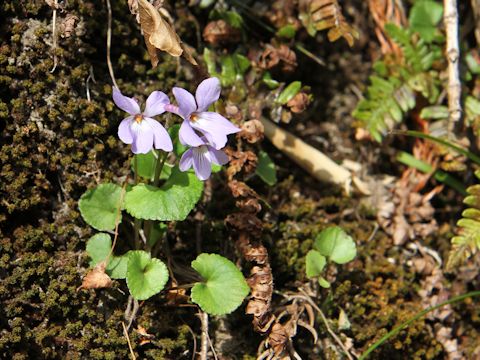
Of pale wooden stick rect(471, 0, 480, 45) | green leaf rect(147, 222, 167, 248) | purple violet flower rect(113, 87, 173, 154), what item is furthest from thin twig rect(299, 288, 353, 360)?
pale wooden stick rect(471, 0, 480, 45)

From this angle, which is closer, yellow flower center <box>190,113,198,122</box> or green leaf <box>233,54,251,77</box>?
yellow flower center <box>190,113,198,122</box>

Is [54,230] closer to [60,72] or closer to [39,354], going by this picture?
[39,354]

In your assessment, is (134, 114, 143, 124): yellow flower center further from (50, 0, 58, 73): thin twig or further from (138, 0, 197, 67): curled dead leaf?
(50, 0, 58, 73): thin twig

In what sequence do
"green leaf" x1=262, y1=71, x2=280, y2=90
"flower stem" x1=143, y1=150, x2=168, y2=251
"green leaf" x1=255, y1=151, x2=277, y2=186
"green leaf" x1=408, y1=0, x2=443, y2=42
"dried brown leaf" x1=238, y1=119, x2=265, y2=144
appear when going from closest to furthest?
"flower stem" x1=143, y1=150, x2=168, y2=251 < "dried brown leaf" x1=238, y1=119, x2=265, y2=144 < "green leaf" x1=255, y1=151, x2=277, y2=186 < "green leaf" x1=262, y1=71, x2=280, y2=90 < "green leaf" x1=408, y1=0, x2=443, y2=42

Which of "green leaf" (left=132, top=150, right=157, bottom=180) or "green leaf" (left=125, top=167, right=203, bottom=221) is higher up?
"green leaf" (left=125, top=167, right=203, bottom=221)

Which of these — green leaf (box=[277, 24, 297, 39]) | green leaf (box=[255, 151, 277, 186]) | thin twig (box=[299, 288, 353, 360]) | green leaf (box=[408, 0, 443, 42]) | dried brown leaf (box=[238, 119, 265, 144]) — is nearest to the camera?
thin twig (box=[299, 288, 353, 360])

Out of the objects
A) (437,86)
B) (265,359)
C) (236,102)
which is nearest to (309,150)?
(236,102)
